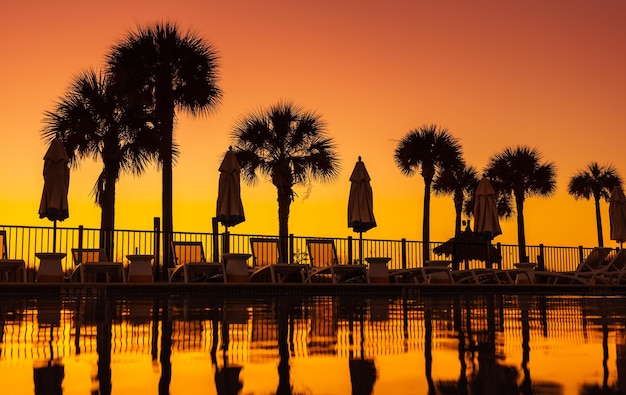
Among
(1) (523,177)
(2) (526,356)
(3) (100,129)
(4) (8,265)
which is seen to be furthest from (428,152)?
(2) (526,356)

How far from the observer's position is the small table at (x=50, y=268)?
1580cm

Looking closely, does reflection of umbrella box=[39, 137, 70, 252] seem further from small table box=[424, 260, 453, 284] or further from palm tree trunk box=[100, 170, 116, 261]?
small table box=[424, 260, 453, 284]

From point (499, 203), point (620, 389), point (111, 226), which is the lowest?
point (620, 389)

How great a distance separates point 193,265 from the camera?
16.9 m

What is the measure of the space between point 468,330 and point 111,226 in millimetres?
18640

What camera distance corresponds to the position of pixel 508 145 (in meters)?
42.7

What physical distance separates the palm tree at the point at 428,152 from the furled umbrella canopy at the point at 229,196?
19515 mm

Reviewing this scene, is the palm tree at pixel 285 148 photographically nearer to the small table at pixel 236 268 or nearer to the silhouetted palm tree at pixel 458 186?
the small table at pixel 236 268

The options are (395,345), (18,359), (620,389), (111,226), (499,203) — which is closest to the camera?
(620,389)

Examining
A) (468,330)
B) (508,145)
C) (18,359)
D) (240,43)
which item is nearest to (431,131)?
(508,145)

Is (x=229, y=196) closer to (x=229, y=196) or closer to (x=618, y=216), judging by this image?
(x=229, y=196)

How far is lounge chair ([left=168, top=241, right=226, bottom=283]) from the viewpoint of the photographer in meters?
17.0

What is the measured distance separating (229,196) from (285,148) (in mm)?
12462

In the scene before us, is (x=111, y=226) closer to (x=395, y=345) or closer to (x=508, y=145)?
(x=395, y=345)
